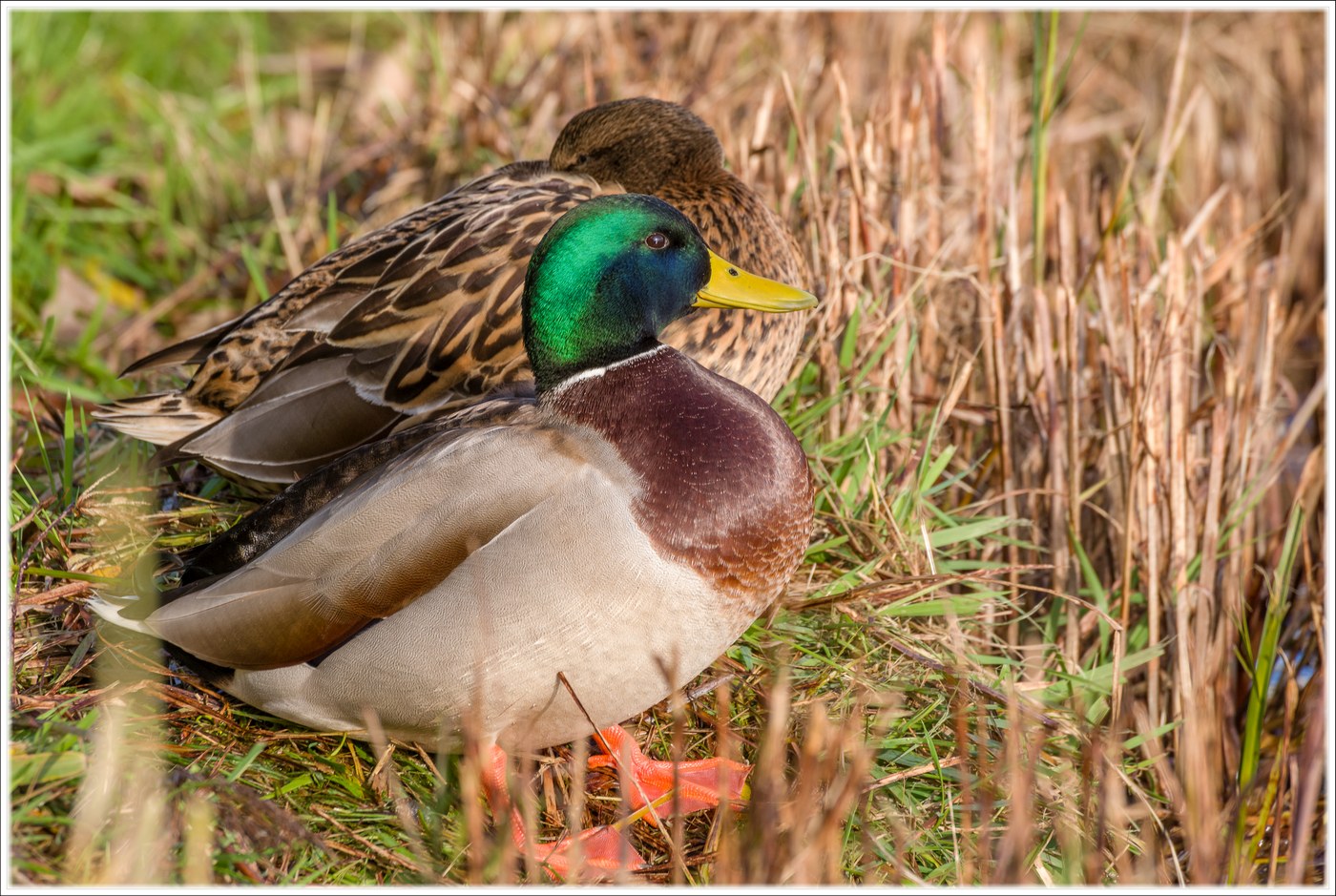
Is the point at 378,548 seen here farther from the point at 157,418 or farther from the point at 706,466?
the point at 157,418

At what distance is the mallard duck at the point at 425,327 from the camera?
10.5 feet

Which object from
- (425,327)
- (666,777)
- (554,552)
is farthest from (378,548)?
(425,327)

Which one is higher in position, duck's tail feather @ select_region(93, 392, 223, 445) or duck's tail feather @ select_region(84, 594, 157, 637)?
duck's tail feather @ select_region(93, 392, 223, 445)

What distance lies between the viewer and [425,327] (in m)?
3.24

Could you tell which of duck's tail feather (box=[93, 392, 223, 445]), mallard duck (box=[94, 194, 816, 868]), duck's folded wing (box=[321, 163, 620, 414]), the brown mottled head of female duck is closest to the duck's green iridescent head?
Result: mallard duck (box=[94, 194, 816, 868])

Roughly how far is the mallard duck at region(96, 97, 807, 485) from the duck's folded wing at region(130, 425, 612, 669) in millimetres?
598

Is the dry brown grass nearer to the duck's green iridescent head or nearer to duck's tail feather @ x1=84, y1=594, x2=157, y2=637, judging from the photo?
duck's tail feather @ x1=84, y1=594, x2=157, y2=637

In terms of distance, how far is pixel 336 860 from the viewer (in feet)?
8.04

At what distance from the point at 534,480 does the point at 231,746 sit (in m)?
0.85

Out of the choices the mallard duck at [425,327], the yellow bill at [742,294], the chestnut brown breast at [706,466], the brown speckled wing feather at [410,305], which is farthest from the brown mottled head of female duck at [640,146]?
the chestnut brown breast at [706,466]

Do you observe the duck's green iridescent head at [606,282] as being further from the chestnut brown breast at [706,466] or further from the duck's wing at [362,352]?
the duck's wing at [362,352]

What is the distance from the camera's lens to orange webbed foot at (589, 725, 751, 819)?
269 cm

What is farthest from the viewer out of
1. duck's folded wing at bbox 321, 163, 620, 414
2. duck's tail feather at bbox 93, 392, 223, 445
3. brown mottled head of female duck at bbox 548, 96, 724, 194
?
brown mottled head of female duck at bbox 548, 96, 724, 194

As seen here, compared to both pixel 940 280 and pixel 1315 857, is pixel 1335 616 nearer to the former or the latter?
pixel 1315 857
